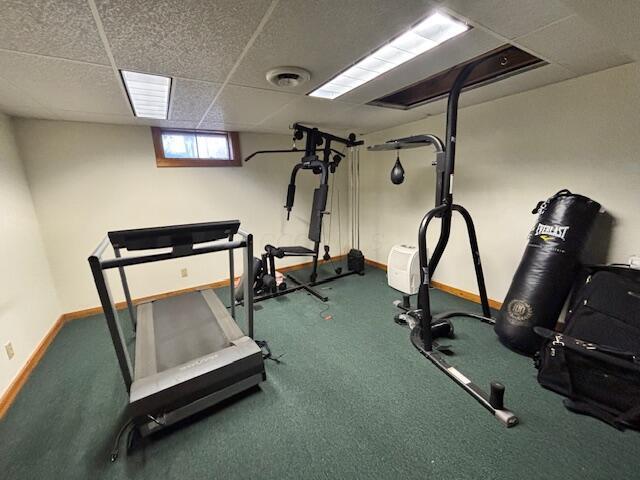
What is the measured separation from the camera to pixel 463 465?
51.3 inches

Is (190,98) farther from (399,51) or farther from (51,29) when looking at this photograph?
(399,51)

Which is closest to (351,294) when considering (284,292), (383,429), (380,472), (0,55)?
(284,292)

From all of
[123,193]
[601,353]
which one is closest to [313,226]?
[123,193]

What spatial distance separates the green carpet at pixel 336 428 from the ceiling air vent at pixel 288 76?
216 cm

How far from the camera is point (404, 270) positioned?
3273 millimetres

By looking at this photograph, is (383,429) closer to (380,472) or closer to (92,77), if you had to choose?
(380,472)

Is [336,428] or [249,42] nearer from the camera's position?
Answer: [249,42]

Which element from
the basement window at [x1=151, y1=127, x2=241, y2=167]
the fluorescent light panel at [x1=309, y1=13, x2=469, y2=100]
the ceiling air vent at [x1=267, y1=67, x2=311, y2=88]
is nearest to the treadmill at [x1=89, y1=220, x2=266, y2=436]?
the ceiling air vent at [x1=267, y1=67, x2=311, y2=88]

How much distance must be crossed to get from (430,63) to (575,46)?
2.66 feet

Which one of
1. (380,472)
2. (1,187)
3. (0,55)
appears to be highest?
(0,55)

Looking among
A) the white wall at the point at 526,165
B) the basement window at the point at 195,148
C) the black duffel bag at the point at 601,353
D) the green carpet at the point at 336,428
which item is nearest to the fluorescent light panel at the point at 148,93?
the basement window at the point at 195,148

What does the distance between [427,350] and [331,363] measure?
778 mm

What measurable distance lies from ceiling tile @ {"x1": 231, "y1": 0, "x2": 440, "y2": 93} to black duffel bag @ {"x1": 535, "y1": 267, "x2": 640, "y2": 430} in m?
2.06

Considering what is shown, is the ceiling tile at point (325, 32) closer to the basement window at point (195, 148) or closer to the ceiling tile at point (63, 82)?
the ceiling tile at point (63, 82)
